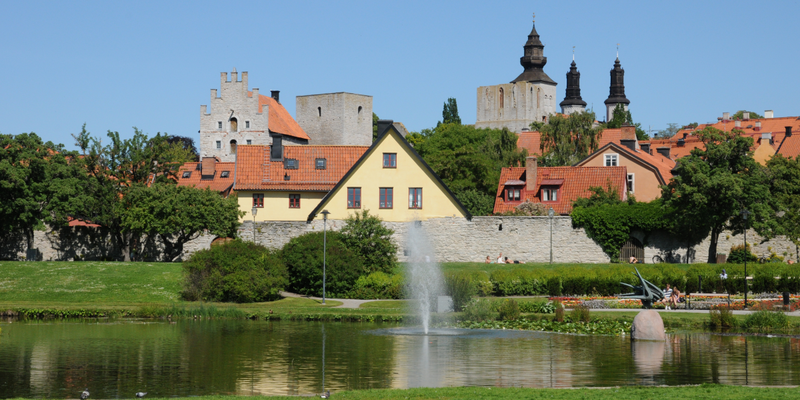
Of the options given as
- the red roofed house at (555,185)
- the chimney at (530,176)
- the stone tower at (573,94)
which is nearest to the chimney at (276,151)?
the red roofed house at (555,185)

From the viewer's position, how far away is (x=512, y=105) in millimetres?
163750

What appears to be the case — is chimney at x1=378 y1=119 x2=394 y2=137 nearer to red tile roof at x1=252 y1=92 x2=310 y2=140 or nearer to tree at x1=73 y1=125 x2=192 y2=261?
tree at x1=73 y1=125 x2=192 y2=261

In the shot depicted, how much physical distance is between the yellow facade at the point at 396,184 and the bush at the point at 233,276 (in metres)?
14.0

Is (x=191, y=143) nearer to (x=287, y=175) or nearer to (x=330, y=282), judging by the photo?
(x=287, y=175)

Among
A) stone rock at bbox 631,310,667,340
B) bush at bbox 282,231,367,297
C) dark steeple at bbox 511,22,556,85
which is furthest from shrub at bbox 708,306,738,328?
dark steeple at bbox 511,22,556,85

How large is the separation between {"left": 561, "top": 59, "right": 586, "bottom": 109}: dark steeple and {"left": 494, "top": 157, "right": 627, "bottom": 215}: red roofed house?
434ft

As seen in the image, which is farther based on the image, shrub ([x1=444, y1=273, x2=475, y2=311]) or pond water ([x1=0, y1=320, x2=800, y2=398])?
shrub ([x1=444, y1=273, x2=475, y2=311])

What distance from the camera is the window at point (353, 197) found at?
52.4m

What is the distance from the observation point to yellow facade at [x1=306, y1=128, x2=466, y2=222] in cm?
5241

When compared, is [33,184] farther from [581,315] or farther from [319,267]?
[581,315]

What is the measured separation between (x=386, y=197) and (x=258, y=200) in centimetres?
898

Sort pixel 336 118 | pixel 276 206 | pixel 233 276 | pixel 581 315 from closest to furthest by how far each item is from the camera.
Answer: pixel 581 315, pixel 233 276, pixel 276 206, pixel 336 118

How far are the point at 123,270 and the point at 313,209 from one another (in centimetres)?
1454

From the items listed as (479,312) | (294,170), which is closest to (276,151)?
(294,170)
